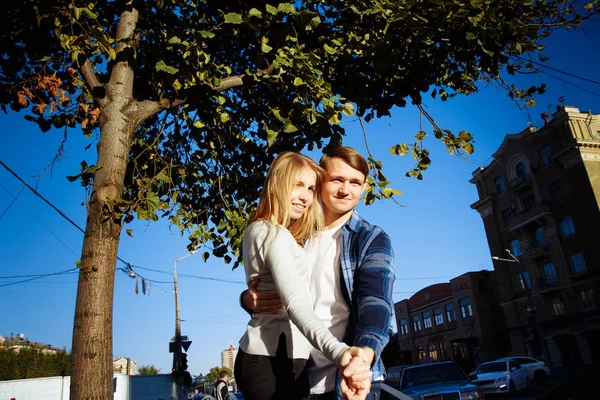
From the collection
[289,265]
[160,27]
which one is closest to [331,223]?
[289,265]

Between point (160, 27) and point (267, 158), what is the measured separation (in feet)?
7.71

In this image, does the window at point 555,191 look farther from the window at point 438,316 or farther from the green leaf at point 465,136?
the green leaf at point 465,136

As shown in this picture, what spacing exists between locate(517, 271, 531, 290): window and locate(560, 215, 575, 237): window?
19.0ft

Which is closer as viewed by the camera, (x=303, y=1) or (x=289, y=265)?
(x=289, y=265)

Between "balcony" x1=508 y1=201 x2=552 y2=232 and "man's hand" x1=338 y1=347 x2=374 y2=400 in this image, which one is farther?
"balcony" x1=508 y1=201 x2=552 y2=232

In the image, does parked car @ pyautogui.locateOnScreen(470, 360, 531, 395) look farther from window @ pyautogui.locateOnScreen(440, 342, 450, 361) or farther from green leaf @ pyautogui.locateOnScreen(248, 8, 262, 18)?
window @ pyautogui.locateOnScreen(440, 342, 450, 361)

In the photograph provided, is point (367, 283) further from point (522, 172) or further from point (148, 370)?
point (148, 370)

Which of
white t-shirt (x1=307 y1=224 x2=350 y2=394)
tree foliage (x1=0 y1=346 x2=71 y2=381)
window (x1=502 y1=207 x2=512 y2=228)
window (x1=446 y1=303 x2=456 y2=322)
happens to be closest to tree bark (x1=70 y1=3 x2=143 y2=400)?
white t-shirt (x1=307 y1=224 x2=350 y2=394)

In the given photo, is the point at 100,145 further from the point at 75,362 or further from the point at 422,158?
the point at 422,158

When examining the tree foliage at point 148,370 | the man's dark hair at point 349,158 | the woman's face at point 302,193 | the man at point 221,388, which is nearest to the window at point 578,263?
the man at point 221,388

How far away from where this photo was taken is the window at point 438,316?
4969 centimetres

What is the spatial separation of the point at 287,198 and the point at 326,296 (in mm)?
501

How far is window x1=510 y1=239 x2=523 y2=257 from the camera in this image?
3892 cm

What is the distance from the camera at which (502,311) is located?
43.1 m
